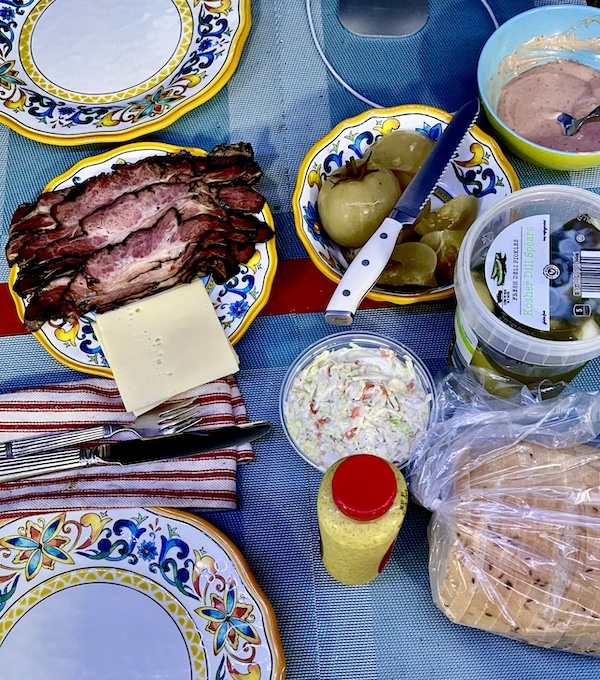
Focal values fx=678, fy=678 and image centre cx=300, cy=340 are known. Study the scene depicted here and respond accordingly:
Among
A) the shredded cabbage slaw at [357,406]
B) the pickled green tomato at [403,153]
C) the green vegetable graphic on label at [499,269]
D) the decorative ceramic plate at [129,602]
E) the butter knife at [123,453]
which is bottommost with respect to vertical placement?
the decorative ceramic plate at [129,602]

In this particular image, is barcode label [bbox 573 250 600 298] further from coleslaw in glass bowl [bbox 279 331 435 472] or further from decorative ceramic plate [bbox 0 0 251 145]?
decorative ceramic plate [bbox 0 0 251 145]

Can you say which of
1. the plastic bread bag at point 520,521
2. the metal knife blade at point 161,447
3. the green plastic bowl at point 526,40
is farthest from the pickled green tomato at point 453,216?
the metal knife blade at point 161,447

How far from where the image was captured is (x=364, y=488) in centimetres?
61

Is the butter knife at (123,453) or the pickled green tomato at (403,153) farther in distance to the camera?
the pickled green tomato at (403,153)

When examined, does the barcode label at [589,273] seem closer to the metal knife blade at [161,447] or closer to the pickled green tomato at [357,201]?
the pickled green tomato at [357,201]

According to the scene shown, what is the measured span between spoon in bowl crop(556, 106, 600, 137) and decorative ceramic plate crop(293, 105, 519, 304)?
13cm

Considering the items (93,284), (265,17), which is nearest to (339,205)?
(93,284)

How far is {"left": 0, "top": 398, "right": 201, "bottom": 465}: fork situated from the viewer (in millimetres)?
853

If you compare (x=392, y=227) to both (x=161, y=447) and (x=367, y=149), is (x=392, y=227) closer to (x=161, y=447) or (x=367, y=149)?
(x=367, y=149)

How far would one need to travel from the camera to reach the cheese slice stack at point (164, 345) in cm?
89

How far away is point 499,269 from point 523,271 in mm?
25

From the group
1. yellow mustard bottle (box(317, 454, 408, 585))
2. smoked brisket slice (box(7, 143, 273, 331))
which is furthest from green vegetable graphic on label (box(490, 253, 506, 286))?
smoked brisket slice (box(7, 143, 273, 331))

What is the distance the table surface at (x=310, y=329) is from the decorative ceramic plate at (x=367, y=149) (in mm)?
93

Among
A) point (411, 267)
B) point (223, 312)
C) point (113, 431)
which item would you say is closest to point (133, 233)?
point (223, 312)
